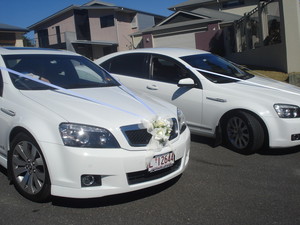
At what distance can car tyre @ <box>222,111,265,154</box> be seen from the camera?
4.72m

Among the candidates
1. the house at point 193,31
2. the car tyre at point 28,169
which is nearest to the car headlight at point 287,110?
the car tyre at point 28,169

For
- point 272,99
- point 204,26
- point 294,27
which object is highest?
point 204,26

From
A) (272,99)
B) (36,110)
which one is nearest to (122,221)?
(36,110)

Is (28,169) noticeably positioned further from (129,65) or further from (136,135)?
(129,65)

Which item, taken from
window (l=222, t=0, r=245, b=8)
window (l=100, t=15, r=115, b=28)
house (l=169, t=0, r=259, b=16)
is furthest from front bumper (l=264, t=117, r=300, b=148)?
window (l=100, t=15, r=115, b=28)

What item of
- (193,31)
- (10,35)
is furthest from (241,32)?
(10,35)

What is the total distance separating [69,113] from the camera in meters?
3.25

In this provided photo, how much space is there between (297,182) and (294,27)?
770cm

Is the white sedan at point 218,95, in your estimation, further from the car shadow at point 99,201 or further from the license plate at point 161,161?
the car shadow at point 99,201

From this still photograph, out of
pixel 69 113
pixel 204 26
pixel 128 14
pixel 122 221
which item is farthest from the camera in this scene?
pixel 128 14

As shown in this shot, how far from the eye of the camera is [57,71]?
14.5 feet

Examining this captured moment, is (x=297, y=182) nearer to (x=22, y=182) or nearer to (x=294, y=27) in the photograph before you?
(x=22, y=182)

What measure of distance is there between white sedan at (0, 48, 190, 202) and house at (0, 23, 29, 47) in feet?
83.3

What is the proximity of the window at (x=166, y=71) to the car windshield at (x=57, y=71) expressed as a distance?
126cm
